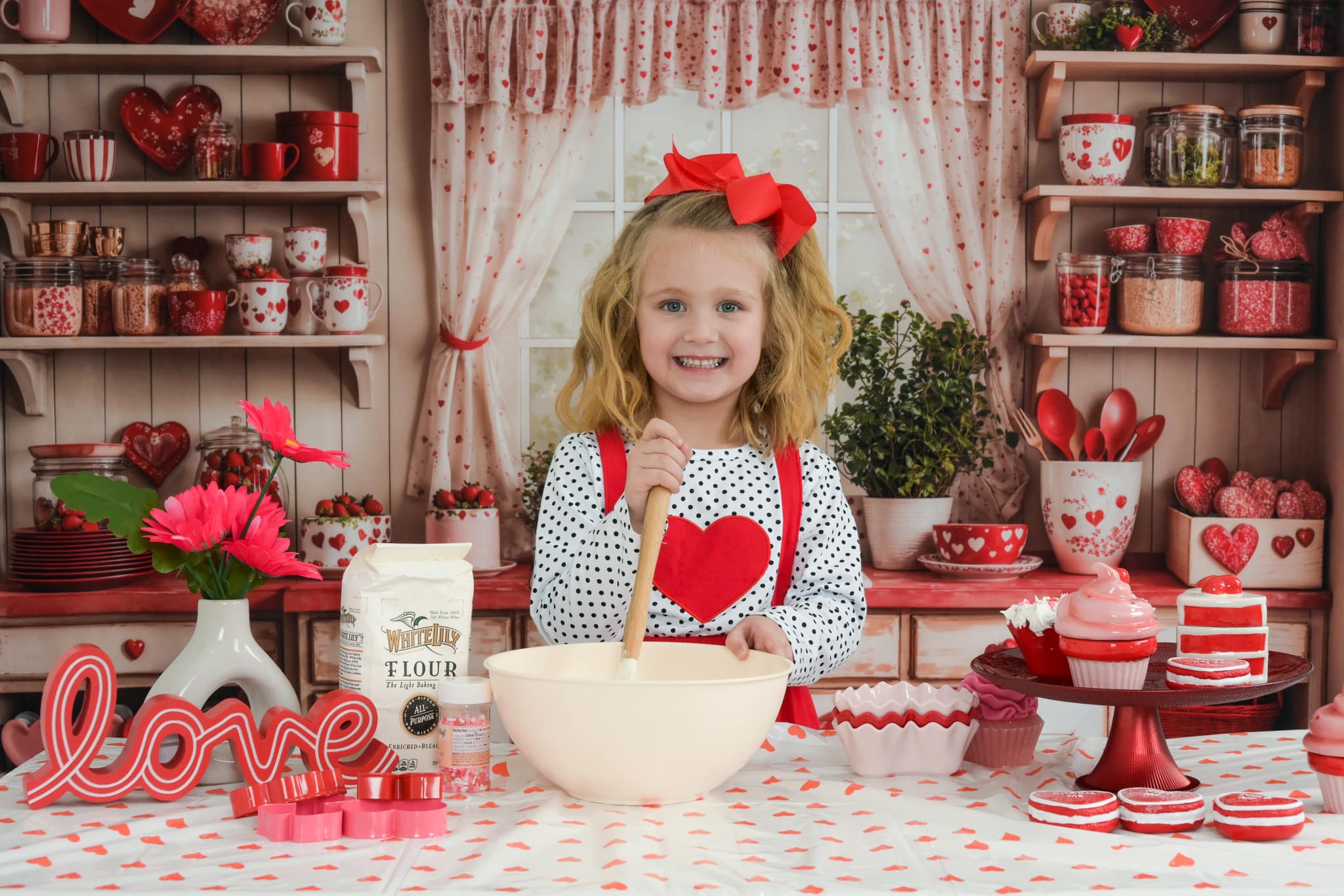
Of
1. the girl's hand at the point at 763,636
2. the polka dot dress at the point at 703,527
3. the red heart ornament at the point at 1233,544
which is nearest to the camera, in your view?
the girl's hand at the point at 763,636

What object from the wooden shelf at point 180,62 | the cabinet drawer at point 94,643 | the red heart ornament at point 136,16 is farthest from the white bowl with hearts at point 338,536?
A: the red heart ornament at point 136,16

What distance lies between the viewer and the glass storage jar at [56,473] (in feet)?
8.25

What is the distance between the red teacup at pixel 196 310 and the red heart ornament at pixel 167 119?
0.34m

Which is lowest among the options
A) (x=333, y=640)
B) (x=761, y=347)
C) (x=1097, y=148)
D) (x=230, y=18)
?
(x=333, y=640)

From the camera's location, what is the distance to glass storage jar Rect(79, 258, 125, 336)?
2.64 meters

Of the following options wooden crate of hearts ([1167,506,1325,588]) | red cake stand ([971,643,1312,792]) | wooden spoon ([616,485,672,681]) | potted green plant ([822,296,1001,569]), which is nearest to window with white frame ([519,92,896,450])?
potted green plant ([822,296,1001,569])

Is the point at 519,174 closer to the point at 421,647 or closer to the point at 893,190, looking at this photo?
the point at 893,190

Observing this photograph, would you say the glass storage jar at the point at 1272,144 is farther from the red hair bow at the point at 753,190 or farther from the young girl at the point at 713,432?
the red hair bow at the point at 753,190

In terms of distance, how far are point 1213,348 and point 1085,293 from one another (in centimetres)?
32

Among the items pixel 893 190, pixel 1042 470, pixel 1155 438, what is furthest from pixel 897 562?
pixel 893 190

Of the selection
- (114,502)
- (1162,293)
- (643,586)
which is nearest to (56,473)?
(114,502)

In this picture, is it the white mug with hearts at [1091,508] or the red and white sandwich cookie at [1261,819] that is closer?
the red and white sandwich cookie at [1261,819]

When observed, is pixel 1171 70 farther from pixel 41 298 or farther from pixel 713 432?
pixel 41 298

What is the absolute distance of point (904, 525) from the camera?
2656 millimetres
